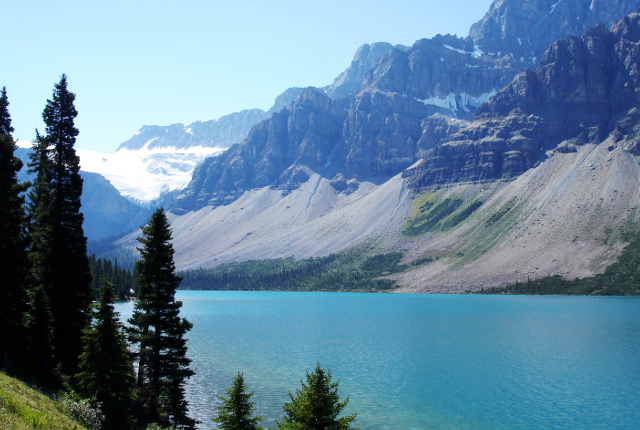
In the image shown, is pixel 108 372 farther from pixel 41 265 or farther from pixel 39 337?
pixel 41 265

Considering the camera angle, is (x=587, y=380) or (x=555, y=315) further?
(x=555, y=315)

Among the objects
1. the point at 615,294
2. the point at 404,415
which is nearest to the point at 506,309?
the point at 615,294

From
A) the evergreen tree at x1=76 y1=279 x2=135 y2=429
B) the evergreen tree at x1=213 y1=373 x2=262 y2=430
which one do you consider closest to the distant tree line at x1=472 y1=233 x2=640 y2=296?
the evergreen tree at x1=213 y1=373 x2=262 y2=430

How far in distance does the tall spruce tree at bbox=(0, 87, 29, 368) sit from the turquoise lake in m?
15.5

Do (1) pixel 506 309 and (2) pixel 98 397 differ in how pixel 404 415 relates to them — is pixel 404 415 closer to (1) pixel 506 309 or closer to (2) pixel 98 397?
(2) pixel 98 397

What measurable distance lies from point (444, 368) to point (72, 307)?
44.5 m

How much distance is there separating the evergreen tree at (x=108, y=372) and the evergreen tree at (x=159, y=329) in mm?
2264

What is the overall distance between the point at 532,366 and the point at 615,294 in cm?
15292

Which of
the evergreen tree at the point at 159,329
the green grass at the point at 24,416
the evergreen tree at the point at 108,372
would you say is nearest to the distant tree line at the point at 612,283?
the evergreen tree at the point at 159,329

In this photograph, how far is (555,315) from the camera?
388 feet

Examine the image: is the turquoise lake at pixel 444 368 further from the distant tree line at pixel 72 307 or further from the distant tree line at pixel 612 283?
the distant tree line at pixel 612 283

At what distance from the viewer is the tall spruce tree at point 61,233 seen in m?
37.9

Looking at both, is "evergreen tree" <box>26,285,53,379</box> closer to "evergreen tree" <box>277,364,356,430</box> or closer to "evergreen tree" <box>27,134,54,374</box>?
"evergreen tree" <box>27,134,54,374</box>

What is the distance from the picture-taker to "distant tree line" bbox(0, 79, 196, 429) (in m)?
30.4
